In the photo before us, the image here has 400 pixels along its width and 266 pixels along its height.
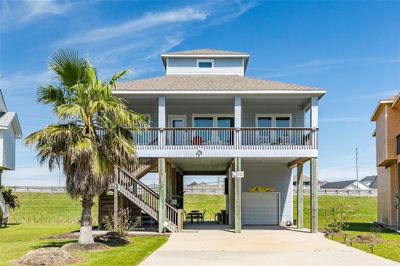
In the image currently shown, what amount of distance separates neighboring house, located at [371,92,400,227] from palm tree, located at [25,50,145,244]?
13899 mm

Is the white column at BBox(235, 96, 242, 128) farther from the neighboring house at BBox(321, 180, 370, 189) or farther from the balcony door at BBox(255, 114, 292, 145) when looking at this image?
the neighboring house at BBox(321, 180, 370, 189)

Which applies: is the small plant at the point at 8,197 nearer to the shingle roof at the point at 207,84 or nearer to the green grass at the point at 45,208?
the green grass at the point at 45,208

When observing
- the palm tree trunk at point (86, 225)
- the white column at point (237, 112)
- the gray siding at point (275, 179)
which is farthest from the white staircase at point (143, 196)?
the gray siding at point (275, 179)

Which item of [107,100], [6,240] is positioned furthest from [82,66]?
[6,240]

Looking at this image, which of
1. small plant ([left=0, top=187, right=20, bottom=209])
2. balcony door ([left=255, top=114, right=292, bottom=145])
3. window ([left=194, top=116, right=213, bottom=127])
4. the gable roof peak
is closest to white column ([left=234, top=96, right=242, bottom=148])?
balcony door ([left=255, top=114, right=292, bottom=145])

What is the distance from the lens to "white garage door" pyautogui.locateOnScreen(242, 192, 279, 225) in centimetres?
2650

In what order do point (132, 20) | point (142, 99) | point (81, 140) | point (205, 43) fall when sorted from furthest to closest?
1. point (205, 43)
2. point (142, 99)
3. point (132, 20)
4. point (81, 140)

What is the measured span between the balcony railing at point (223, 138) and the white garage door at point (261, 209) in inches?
190

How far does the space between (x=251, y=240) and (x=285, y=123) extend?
8.76 meters

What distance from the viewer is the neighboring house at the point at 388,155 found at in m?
25.2

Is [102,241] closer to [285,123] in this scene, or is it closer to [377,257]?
[377,257]

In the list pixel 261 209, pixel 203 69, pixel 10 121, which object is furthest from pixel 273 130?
pixel 10 121

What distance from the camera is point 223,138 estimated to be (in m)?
22.1

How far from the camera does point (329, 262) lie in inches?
488
